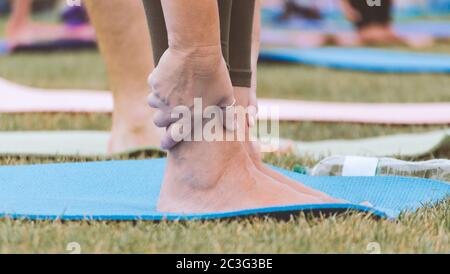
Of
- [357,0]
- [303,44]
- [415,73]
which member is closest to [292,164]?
[415,73]

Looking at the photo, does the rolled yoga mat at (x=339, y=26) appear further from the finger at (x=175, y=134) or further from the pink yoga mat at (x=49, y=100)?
the finger at (x=175, y=134)

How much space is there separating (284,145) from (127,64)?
50 centimetres

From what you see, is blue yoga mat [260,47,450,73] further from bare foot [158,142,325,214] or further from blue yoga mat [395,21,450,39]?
bare foot [158,142,325,214]

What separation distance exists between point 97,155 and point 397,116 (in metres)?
1.27

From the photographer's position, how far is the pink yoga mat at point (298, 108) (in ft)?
10.4

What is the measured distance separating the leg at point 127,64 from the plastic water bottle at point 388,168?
0.60 m

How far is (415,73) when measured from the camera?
508cm

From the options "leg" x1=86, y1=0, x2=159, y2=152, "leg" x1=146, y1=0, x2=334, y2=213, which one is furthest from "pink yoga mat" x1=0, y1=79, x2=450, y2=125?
"leg" x1=146, y1=0, x2=334, y2=213

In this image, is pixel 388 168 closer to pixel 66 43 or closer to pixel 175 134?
pixel 175 134

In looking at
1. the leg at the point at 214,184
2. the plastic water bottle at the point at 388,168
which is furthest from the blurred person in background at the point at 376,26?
the leg at the point at 214,184

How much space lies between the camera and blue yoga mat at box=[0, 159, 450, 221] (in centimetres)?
154

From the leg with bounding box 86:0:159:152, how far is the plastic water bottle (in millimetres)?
601
